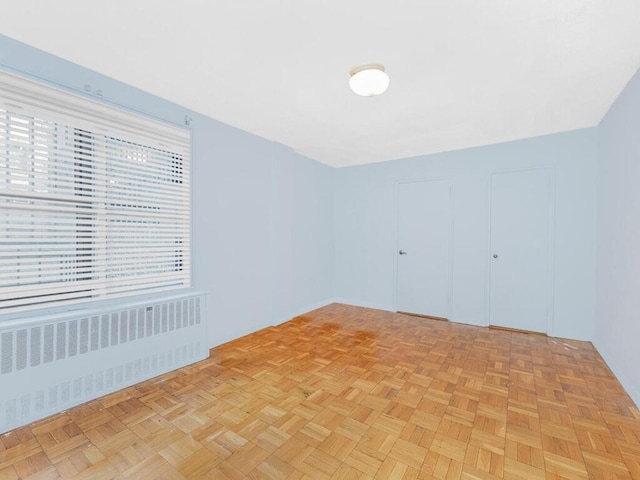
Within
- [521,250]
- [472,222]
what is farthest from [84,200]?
[521,250]

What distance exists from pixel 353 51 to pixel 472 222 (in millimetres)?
3119

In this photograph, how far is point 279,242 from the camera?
13.6 ft

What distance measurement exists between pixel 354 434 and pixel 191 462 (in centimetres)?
95

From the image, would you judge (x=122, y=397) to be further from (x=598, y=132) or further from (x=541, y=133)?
(x=598, y=132)

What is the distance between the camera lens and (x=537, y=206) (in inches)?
147

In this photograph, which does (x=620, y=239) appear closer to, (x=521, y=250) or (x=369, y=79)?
(x=521, y=250)

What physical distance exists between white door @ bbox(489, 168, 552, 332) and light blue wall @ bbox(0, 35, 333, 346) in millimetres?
2760

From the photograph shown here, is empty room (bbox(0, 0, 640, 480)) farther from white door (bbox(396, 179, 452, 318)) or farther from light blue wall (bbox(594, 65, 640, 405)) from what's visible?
white door (bbox(396, 179, 452, 318))

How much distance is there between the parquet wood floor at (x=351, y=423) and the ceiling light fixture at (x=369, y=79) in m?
2.42

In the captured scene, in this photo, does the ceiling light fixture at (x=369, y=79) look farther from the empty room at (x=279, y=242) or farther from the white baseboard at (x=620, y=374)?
the white baseboard at (x=620, y=374)

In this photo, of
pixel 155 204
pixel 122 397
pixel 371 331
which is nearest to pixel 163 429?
pixel 122 397

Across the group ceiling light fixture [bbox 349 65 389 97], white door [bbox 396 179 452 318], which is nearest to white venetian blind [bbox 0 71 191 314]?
ceiling light fixture [bbox 349 65 389 97]

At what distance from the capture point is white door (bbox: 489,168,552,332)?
369 centimetres

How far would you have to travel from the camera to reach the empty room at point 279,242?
168 cm
